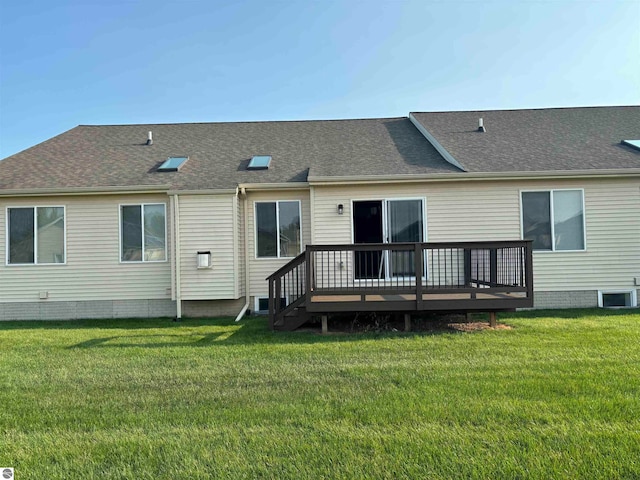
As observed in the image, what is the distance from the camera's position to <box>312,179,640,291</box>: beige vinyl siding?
949 centimetres

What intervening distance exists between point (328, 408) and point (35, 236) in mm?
9032

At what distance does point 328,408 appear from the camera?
12.4 ft

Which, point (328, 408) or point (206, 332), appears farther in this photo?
point (206, 332)

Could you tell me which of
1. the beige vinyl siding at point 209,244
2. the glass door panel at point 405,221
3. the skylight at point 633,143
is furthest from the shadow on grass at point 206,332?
the skylight at point 633,143

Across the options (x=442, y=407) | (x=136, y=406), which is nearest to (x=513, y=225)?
(x=442, y=407)

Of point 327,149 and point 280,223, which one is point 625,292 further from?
point 280,223

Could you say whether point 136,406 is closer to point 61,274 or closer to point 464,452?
point 464,452

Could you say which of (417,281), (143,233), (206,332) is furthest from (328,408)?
(143,233)

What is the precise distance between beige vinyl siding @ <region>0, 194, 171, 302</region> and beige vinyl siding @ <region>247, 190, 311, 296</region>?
1.88 meters

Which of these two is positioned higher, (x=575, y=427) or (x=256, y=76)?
Result: (x=256, y=76)

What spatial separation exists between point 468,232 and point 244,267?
17.0 ft

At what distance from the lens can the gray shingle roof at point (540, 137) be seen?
9672mm

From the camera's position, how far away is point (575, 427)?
129 inches

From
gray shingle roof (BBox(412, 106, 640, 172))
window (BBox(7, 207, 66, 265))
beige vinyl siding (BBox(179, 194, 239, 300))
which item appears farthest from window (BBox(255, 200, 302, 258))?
window (BBox(7, 207, 66, 265))
